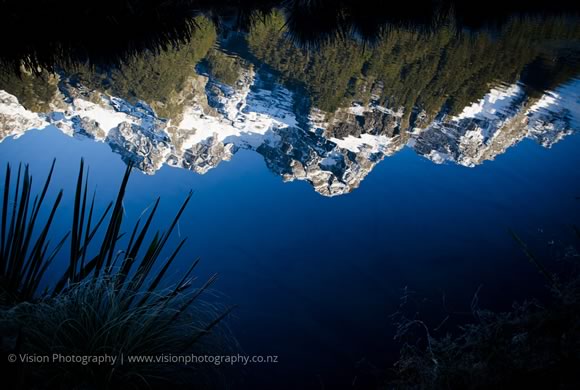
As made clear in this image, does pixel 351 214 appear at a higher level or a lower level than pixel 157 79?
higher

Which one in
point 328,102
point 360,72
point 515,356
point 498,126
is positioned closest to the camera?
point 515,356

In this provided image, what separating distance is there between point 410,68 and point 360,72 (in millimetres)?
2195

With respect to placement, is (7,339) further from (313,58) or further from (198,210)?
(313,58)

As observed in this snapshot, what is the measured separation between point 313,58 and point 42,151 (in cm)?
1240

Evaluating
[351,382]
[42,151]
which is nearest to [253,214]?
[351,382]

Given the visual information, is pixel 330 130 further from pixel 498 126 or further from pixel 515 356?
pixel 515 356

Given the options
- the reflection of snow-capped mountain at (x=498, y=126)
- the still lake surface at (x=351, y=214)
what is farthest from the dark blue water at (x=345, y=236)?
the reflection of snow-capped mountain at (x=498, y=126)

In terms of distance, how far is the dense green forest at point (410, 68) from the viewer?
33.8ft

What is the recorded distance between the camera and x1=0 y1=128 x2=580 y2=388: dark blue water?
2.94m

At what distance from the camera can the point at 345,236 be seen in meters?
4.29

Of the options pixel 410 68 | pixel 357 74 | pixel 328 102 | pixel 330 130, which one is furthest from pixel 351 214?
pixel 410 68

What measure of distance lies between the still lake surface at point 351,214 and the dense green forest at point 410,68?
1394mm

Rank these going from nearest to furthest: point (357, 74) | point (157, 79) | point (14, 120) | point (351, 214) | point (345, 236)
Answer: point (345, 236)
point (351, 214)
point (14, 120)
point (357, 74)
point (157, 79)

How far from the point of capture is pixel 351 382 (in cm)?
247
